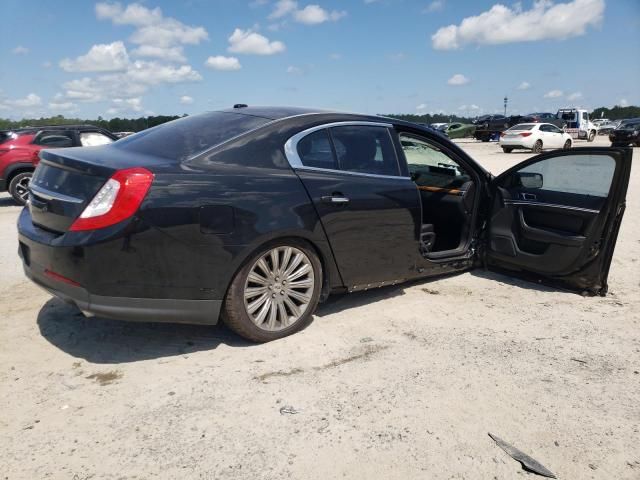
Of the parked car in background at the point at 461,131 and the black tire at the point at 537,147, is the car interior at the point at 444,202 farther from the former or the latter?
the parked car in background at the point at 461,131

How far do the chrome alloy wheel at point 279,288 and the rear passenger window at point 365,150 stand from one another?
0.85m

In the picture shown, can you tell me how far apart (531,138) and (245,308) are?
2386 cm

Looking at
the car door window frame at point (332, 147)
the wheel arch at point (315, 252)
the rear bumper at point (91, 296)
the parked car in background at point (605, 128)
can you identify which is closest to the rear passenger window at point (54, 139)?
the rear bumper at point (91, 296)

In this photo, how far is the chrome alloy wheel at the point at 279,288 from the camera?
3.48 m

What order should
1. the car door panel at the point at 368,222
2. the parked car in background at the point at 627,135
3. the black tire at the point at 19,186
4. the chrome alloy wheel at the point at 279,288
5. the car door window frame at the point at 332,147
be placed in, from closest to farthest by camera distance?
the chrome alloy wheel at the point at 279,288 < the car door window frame at the point at 332,147 < the car door panel at the point at 368,222 < the black tire at the point at 19,186 < the parked car in background at the point at 627,135

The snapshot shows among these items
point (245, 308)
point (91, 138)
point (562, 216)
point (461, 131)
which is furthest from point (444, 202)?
point (461, 131)

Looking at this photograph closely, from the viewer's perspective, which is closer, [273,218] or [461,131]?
[273,218]

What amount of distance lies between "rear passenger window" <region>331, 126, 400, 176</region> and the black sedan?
0.01 m

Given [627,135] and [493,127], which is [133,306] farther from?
[493,127]

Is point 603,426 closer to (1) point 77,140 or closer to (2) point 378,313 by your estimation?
(2) point 378,313

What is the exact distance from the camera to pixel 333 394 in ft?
9.83

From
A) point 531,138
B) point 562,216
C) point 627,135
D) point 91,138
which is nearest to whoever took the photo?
point 562,216

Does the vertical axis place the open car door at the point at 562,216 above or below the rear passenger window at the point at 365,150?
below

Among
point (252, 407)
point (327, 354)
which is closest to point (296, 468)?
point (252, 407)
